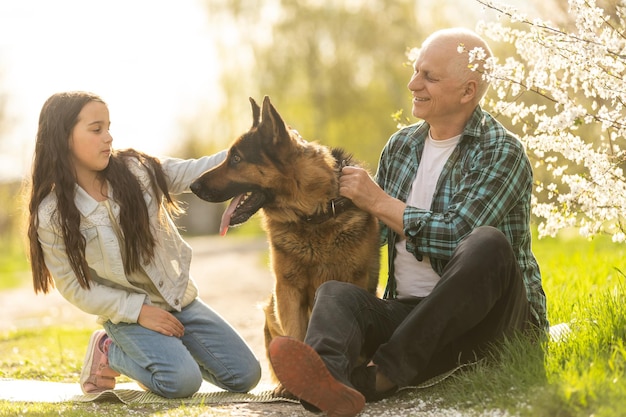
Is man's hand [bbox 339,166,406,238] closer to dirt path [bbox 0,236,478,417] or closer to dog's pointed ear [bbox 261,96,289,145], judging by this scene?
dog's pointed ear [bbox 261,96,289,145]

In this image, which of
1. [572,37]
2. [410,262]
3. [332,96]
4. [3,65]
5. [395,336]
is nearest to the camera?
[395,336]

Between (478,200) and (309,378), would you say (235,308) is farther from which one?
(309,378)

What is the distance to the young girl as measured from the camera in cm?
455

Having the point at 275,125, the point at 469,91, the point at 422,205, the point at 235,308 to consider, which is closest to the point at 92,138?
the point at 275,125

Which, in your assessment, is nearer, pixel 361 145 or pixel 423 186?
pixel 423 186

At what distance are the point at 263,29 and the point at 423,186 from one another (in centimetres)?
2248

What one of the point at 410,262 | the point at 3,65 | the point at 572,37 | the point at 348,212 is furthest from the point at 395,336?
the point at 3,65

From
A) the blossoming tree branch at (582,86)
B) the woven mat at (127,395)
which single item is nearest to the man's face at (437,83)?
the blossoming tree branch at (582,86)

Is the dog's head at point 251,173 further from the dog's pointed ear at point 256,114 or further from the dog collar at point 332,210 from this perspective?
the dog collar at point 332,210

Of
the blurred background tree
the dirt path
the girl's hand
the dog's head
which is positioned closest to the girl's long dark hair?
the girl's hand

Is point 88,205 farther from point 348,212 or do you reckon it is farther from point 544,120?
point 544,120

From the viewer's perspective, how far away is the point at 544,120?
4.27 metres

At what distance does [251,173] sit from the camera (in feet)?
15.3

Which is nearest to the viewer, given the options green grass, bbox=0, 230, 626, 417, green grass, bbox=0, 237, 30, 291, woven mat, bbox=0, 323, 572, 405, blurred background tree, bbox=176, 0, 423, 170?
green grass, bbox=0, 230, 626, 417
